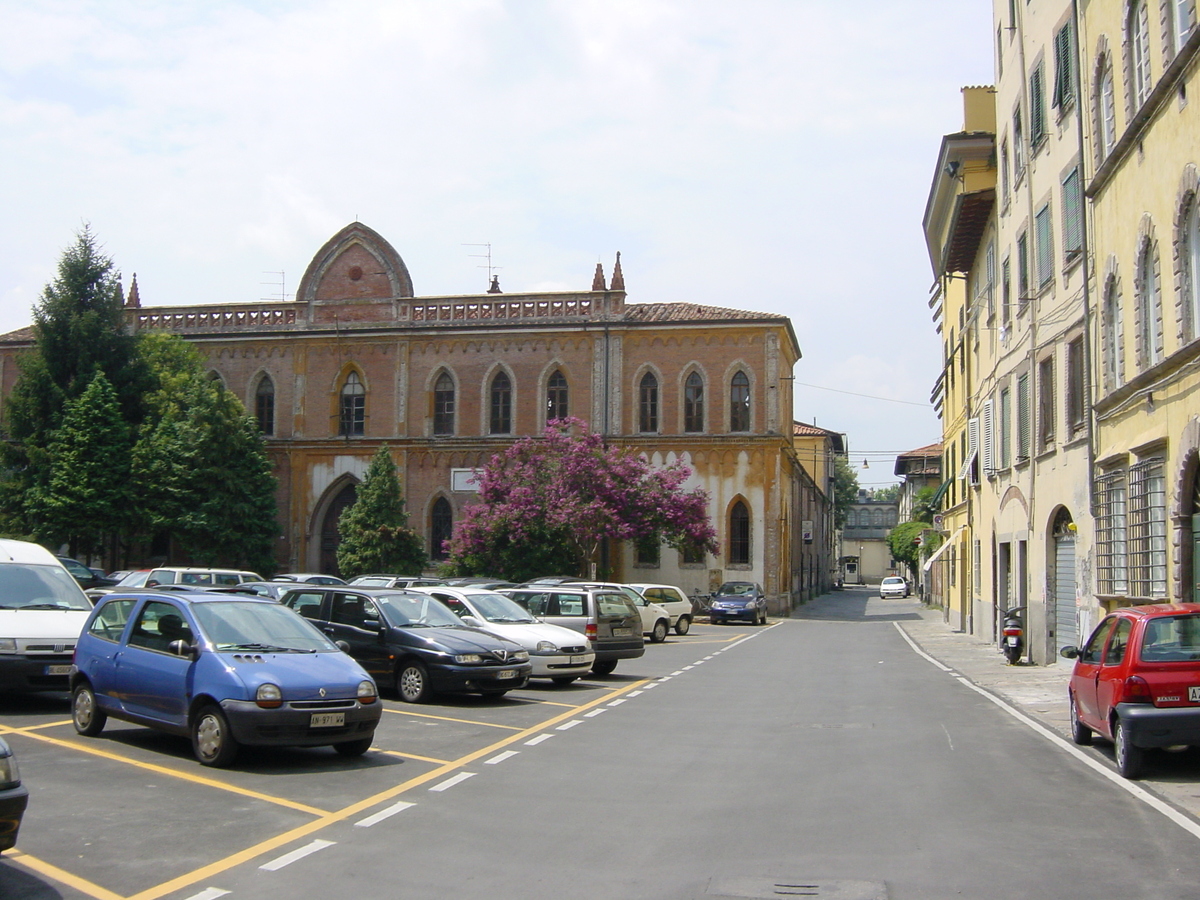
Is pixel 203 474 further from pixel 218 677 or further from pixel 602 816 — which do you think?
pixel 602 816

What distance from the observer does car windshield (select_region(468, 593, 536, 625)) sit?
1895 cm

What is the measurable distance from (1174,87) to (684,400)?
106 feet

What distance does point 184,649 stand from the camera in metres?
10.8

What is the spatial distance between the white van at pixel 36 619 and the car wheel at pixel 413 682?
13.4 ft

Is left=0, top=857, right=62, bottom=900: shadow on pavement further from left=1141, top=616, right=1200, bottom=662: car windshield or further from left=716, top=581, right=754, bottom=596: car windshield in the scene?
left=716, top=581, right=754, bottom=596: car windshield

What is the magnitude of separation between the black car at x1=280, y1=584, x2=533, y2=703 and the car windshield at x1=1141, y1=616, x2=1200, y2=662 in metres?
8.16

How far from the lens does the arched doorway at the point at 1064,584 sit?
22266mm

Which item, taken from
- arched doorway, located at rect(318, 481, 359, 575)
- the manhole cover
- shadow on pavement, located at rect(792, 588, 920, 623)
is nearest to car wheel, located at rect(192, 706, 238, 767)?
the manhole cover

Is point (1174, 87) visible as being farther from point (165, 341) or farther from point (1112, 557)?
point (165, 341)

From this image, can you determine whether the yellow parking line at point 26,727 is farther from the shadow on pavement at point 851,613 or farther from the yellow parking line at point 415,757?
the shadow on pavement at point 851,613

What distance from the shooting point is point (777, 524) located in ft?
151

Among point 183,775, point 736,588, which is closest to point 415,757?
point 183,775

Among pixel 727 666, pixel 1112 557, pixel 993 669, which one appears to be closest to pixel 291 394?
pixel 727 666

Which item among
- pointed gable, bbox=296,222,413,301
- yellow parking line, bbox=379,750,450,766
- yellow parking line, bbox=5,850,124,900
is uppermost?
pointed gable, bbox=296,222,413,301
